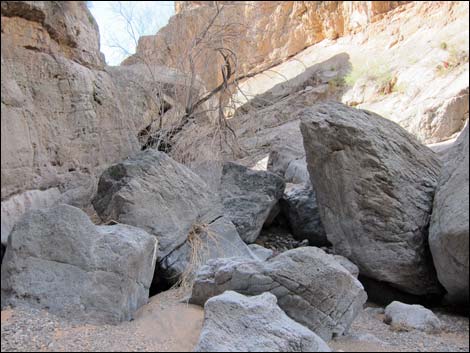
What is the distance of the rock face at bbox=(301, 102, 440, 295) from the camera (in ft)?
13.2

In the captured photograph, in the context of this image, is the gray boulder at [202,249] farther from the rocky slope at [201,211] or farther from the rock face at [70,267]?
the rock face at [70,267]

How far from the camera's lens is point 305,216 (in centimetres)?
568

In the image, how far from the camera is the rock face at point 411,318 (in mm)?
3070

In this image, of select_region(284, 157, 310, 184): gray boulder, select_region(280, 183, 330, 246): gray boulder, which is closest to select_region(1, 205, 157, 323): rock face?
select_region(280, 183, 330, 246): gray boulder

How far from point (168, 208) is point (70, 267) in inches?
50.4

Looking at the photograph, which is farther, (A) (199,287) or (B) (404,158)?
(B) (404,158)

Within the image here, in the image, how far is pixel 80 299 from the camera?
244 cm

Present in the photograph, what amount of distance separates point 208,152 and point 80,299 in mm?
3312

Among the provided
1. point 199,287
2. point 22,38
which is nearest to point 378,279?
point 199,287

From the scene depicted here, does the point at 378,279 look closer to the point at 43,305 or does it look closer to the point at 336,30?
the point at 43,305

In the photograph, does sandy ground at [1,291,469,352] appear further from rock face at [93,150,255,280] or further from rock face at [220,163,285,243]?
rock face at [220,163,285,243]

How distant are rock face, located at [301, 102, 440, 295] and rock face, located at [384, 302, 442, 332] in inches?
24.0

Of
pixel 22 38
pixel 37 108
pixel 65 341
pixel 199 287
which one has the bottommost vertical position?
pixel 199 287

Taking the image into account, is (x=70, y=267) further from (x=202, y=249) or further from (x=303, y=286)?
(x=202, y=249)
